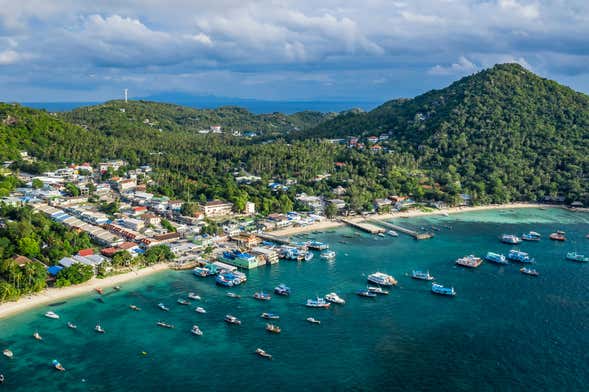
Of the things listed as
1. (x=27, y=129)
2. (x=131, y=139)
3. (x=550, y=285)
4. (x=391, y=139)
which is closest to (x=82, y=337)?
(x=550, y=285)

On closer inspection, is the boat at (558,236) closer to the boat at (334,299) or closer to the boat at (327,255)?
the boat at (327,255)

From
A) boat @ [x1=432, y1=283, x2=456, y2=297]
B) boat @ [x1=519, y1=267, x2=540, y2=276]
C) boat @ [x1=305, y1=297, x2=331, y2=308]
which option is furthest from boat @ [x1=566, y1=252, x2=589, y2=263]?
boat @ [x1=305, y1=297, x2=331, y2=308]

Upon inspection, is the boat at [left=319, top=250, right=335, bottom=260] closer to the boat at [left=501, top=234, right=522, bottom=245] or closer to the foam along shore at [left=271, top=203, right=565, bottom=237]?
the foam along shore at [left=271, top=203, right=565, bottom=237]

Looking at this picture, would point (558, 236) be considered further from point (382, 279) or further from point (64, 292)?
point (64, 292)

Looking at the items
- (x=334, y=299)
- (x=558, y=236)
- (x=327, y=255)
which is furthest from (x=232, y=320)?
(x=558, y=236)

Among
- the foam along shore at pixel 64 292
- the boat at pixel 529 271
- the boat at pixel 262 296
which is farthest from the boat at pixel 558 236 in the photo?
the foam along shore at pixel 64 292
